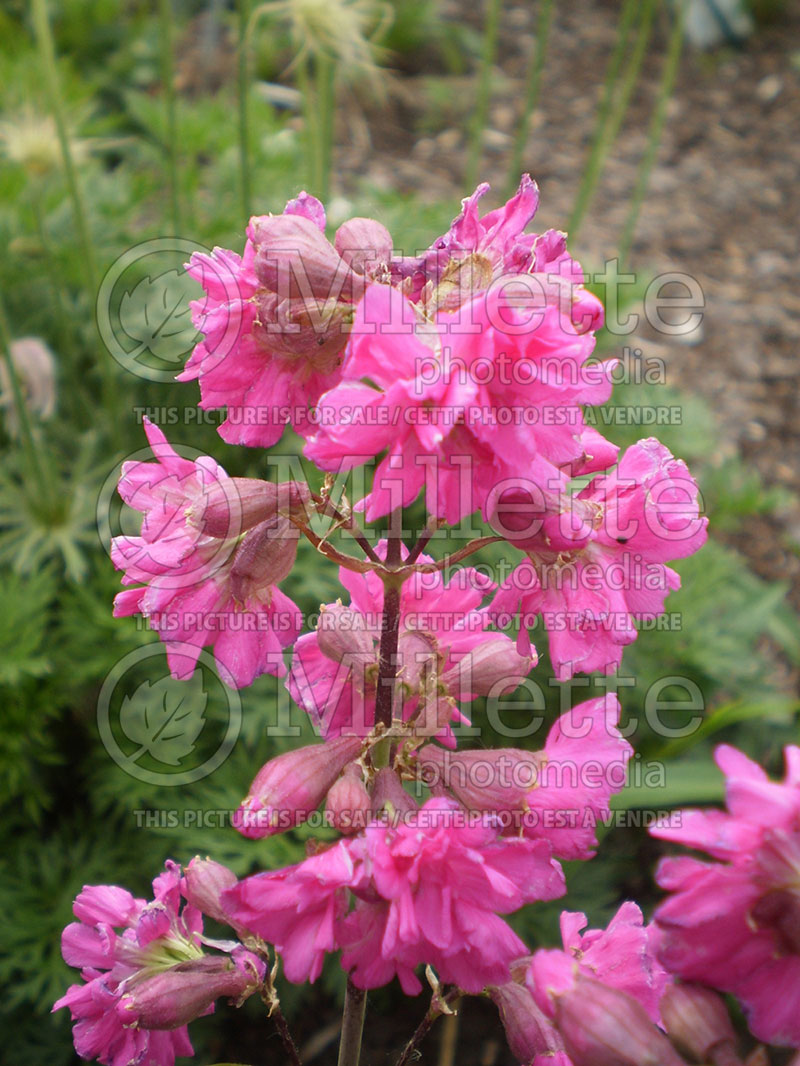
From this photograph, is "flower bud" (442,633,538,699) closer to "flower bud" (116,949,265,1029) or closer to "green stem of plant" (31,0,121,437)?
"flower bud" (116,949,265,1029)

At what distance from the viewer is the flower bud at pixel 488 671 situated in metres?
0.86

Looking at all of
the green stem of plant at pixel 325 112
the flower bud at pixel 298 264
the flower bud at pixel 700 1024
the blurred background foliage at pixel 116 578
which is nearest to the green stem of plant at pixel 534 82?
the blurred background foliage at pixel 116 578

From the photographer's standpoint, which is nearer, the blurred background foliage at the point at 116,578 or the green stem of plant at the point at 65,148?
the blurred background foliage at the point at 116,578

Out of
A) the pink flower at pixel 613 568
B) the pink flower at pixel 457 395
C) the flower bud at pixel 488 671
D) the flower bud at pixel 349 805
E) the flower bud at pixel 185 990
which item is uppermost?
the pink flower at pixel 457 395

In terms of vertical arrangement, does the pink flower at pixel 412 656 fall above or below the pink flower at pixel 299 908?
above

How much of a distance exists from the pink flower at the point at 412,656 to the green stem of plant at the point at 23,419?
1.03m

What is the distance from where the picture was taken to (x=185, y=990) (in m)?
0.83

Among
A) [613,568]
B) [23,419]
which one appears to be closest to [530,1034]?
[613,568]

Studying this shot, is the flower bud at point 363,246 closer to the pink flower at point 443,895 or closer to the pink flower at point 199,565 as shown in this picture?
the pink flower at point 199,565

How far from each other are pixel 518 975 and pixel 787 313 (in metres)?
2.77

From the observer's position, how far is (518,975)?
2.77ft

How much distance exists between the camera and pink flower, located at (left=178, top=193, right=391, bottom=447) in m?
0.72

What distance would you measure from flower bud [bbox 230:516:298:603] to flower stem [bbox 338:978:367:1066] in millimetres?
341

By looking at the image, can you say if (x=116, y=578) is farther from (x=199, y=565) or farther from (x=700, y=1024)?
(x=700, y=1024)
